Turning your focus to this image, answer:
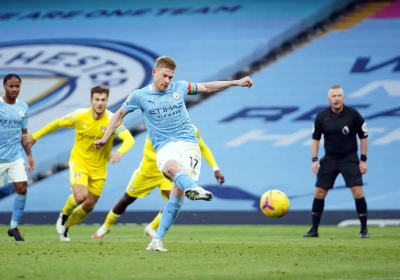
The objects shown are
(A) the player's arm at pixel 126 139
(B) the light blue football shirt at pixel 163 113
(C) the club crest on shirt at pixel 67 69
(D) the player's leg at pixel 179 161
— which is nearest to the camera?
(D) the player's leg at pixel 179 161

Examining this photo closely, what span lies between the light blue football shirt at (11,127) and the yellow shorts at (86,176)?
84 cm

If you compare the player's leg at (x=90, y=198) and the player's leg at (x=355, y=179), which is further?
the player's leg at (x=355, y=179)

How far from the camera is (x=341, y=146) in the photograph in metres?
13.5

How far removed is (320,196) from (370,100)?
7.53 metres

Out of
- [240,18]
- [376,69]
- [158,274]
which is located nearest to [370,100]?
[376,69]

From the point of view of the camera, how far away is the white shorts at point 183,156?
9.45 m

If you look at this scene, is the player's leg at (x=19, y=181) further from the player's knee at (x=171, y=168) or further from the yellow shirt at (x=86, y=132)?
A: the player's knee at (x=171, y=168)

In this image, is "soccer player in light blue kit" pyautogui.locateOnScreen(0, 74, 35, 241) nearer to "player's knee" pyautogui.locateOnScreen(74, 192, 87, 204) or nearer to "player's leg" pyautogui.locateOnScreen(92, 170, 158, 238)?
"player's knee" pyautogui.locateOnScreen(74, 192, 87, 204)

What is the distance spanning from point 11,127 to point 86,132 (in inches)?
44.3

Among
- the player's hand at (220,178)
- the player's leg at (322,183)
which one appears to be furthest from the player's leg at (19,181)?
the player's leg at (322,183)

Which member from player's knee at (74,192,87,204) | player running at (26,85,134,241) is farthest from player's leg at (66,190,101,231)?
player's knee at (74,192,87,204)

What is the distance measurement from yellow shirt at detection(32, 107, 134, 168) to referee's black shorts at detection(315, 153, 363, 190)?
3381mm

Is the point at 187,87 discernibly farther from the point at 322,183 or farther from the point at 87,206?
the point at 322,183

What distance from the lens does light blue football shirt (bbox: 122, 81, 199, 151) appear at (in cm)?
962
